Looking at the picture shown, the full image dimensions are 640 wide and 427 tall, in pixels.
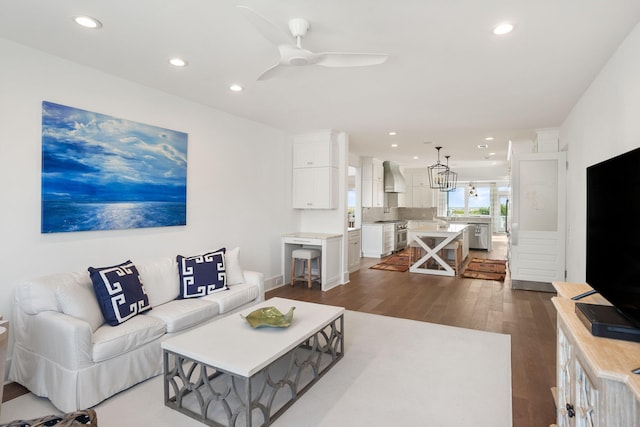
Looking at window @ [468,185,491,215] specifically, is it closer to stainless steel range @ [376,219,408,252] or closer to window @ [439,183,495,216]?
window @ [439,183,495,216]

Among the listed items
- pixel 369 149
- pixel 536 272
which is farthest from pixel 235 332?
pixel 369 149

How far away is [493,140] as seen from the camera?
6.09 meters

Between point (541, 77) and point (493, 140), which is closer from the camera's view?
point (541, 77)

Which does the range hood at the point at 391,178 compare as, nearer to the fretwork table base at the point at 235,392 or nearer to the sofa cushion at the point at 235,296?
the sofa cushion at the point at 235,296

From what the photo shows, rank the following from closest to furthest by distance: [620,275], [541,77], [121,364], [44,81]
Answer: [620,275], [121,364], [44,81], [541,77]

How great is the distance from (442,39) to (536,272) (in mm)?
4208

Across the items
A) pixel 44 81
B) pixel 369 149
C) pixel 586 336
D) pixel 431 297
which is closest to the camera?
pixel 586 336

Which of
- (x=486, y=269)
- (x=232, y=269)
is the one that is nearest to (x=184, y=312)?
(x=232, y=269)

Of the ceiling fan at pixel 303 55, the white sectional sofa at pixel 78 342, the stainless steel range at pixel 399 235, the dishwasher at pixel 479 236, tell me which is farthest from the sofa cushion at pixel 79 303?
the dishwasher at pixel 479 236

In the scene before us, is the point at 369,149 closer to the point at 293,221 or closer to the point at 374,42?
the point at 293,221

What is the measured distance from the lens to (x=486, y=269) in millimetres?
6746

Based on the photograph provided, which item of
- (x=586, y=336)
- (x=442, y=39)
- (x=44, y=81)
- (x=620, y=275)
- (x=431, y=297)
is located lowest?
(x=431, y=297)

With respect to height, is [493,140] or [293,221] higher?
[493,140]

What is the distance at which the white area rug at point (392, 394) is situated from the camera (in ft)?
6.75
